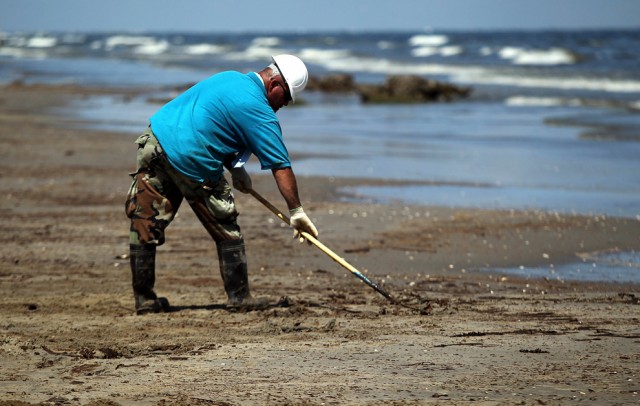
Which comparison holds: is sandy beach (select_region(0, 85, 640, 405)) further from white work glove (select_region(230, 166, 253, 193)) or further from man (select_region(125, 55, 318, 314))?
white work glove (select_region(230, 166, 253, 193))

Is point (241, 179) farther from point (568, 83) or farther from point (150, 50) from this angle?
point (150, 50)

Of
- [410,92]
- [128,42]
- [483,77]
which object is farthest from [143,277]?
[128,42]

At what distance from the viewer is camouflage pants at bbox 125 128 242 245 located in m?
6.15

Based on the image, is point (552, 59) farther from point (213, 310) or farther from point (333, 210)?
point (213, 310)

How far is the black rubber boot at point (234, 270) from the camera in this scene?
6379 millimetres

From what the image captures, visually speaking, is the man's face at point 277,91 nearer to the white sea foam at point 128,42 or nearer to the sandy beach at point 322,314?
the sandy beach at point 322,314

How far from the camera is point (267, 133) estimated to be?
19.1 ft

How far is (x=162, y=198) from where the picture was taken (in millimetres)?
6262

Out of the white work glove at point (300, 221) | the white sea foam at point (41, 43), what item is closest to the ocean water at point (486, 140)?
the white work glove at point (300, 221)

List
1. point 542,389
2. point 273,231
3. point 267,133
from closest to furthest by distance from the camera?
point 542,389
point 267,133
point 273,231

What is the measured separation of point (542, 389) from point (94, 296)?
3286 millimetres

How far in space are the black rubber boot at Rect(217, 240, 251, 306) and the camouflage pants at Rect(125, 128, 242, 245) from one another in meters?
0.06

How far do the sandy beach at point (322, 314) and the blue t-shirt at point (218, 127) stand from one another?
0.95 metres

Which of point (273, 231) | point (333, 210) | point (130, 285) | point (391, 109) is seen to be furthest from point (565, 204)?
point (391, 109)
